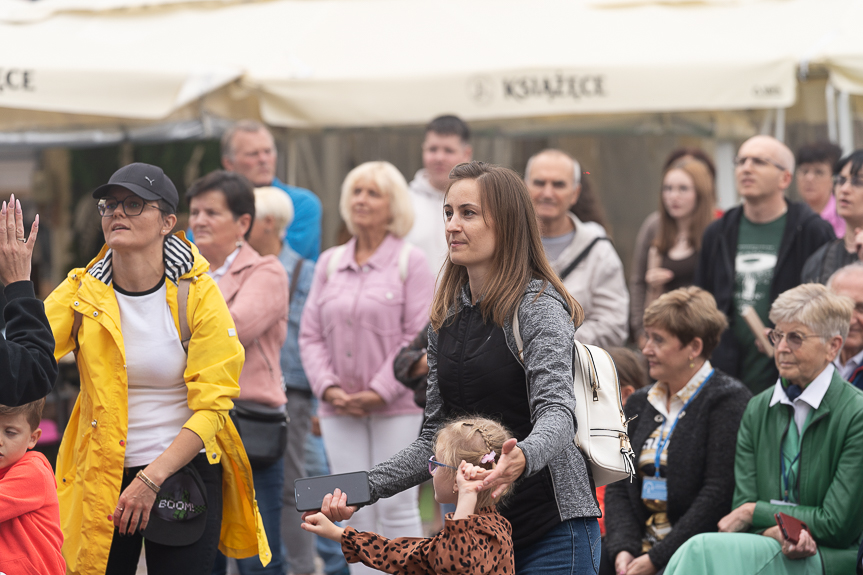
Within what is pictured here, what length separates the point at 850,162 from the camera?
519 cm

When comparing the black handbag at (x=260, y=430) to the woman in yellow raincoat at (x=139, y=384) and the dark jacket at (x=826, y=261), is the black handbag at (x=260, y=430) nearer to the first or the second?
the woman in yellow raincoat at (x=139, y=384)

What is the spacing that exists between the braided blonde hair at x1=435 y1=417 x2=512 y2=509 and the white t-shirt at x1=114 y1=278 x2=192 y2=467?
1.13 meters

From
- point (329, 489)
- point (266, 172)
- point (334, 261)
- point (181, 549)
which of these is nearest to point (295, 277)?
point (334, 261)

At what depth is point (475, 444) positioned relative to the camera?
2.84m

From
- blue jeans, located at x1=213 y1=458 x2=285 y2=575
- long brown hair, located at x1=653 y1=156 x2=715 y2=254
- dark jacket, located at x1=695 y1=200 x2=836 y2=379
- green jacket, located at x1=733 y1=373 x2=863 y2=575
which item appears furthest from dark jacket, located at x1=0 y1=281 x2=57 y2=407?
long brown hair, located at x1=653 y1=156 x2=715 y2=254

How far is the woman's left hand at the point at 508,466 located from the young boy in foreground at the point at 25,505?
1.52 metres

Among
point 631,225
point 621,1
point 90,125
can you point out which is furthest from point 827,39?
point 90,125

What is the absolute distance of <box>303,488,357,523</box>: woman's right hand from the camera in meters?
2.92

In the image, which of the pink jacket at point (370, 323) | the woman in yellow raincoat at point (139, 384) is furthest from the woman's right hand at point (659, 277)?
the woman in yellow raincoat at point (139, 384)

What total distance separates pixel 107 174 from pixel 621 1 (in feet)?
14.5

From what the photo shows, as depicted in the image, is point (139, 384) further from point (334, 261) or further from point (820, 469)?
point (820, 469)

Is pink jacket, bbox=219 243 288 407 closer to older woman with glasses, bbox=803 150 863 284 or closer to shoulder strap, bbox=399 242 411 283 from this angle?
shoulder strap, bbox=399 242 411 283

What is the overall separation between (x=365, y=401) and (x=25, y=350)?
96.9 inches

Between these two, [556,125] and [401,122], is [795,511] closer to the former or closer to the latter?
[401,122]
